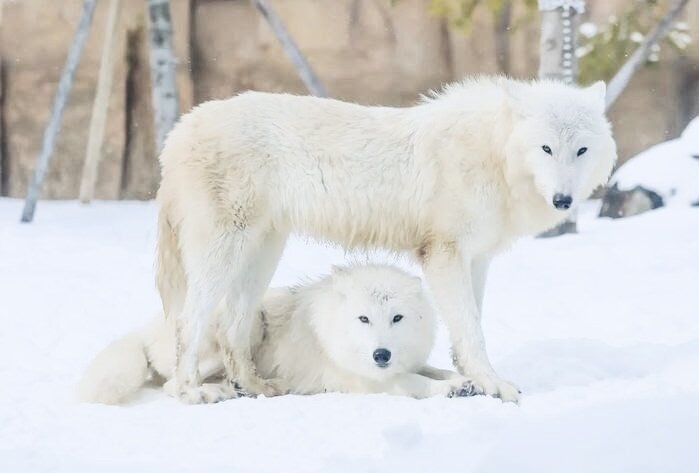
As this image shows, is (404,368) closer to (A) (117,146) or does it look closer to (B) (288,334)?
(B) (288,334)

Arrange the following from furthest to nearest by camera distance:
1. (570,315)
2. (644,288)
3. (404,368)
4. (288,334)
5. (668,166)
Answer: (668,166), (644,288), (570,315), (288,334), (404,368)

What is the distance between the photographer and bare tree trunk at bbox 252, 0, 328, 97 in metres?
10.7

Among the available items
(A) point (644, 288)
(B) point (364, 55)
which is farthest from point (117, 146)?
(A) point (644, 288)

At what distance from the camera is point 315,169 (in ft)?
16.7

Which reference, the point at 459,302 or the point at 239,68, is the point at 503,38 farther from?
the point at 459,302

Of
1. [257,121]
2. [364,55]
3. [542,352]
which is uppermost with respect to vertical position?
[364,55]

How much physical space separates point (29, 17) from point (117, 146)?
79.6 inches

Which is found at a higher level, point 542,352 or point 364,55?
point 364,55

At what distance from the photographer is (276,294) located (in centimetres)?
564

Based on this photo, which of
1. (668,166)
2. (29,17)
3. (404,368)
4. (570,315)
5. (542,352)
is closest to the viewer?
(404,368)

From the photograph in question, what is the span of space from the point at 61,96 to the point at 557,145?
762 cm

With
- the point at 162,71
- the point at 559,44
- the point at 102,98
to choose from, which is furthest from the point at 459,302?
the point at 102,98

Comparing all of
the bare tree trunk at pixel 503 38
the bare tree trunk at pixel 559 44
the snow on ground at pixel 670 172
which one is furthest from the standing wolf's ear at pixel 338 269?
the bare tree trunk at pixel 503 38

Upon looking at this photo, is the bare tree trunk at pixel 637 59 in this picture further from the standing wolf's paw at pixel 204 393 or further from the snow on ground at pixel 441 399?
the standing wolf's paw at pixel 204 393
